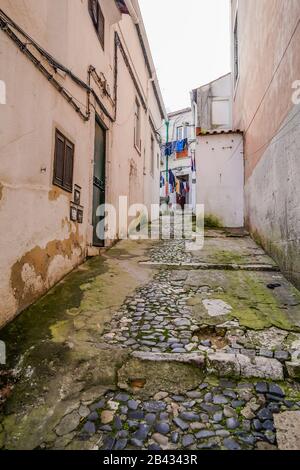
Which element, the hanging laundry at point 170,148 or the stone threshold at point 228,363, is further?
the hanging laundry at point 170,148

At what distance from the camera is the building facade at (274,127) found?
3906mm

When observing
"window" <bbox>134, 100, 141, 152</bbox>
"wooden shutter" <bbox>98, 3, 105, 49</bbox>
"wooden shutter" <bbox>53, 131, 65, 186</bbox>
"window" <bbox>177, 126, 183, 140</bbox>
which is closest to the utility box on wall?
"window" <bbox>134, 100, 141, 152</bbox>

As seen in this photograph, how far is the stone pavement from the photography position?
1869mm

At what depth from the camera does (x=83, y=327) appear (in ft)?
10.3

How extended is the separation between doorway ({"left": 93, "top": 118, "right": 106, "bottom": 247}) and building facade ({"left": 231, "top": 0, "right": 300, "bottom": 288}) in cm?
348

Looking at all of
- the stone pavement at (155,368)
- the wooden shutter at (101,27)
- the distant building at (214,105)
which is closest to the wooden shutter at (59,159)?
the stone pavement at (155,368)

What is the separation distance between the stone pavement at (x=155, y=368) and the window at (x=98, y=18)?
5.11 metres

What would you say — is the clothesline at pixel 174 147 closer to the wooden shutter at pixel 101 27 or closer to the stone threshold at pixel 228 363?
the wooden shutter at pixel 101 27

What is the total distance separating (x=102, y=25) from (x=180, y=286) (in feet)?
19.0

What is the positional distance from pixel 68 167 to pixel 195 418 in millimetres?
3833

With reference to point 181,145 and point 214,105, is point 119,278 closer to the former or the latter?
point 214,105

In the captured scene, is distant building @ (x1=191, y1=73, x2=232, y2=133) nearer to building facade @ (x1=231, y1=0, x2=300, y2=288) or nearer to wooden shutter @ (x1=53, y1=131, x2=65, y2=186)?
building facade @ (x1=231, y1=0, x2=300, y2=288)

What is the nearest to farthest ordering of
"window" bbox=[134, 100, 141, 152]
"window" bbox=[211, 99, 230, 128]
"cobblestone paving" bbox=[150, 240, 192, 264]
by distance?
"cobblestone paving" bbox=[150, 240, 192, 264]
"window" bbox=[134, 100, 141, 152]
"window" bbox=[211, 99, 230, 128]
